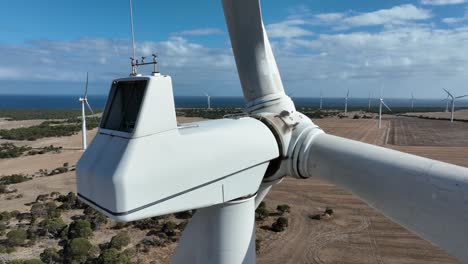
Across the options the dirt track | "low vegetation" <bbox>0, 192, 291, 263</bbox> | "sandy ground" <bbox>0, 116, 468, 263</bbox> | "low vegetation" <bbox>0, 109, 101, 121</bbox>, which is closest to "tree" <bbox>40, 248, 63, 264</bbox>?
"low vegetation" <bbox>0, 192, 291, 263</bbox>

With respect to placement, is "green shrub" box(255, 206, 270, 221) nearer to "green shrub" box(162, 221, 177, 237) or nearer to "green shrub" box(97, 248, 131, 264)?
"green shrub" box(162, 221, 177, 237)

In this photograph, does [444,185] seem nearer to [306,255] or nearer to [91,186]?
[91,186]

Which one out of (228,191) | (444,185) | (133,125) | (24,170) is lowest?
(24,170)

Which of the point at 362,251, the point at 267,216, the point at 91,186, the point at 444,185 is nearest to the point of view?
the point at 444,185

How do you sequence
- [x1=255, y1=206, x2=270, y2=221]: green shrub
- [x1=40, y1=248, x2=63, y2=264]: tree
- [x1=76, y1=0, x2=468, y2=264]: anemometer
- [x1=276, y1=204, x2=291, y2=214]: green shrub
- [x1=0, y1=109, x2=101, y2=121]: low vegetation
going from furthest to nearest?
1. [x1=0, y1=109, x2=101, y2=121]: low vegetation
2. [x1=276, y1=204, x2=291, y2=214]: green shrub
3. [x1=255, y1=206, x2=270, y2=221]: green shrub
4. [x1=40, y1=248, x2=63, y2=264]: tree
5. [x1=76, y1=0, x2=468, y2=264]: anemometer

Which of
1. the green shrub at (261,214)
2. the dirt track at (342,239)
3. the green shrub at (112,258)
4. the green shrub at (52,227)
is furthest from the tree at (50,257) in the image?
the green shrub at (261,214)

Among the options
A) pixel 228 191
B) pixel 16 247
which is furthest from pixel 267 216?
pixel 228 191

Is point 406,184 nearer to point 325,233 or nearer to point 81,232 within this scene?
point 325,233
